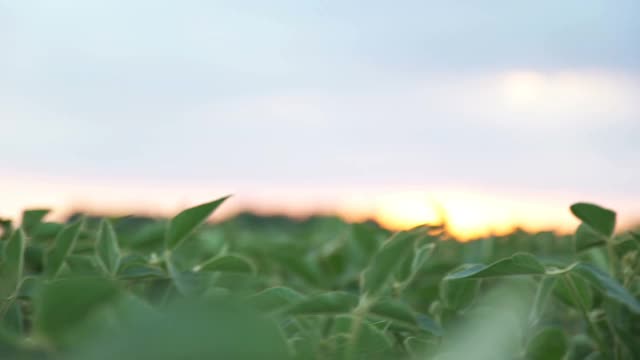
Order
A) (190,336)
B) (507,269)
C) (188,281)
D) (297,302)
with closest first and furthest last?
(190,336) → (297,302) → (507,269) → (188,281)

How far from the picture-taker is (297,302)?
525 mm

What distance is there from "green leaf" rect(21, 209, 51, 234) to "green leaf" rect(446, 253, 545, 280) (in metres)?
0.54

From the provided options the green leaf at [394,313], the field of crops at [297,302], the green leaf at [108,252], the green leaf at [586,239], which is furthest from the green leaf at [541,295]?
the green leaf at [108,252]

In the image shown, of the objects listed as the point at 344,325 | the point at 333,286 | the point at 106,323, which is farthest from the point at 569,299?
the point at 106,323

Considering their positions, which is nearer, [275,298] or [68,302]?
[68,302]

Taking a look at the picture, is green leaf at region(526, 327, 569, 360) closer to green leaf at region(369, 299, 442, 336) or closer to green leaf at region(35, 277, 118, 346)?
green leaf at region(369, 299, 442, 336)

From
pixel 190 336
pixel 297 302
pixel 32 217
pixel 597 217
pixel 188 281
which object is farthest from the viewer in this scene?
pixel 32 217

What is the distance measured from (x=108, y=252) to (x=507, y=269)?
1.10 ft

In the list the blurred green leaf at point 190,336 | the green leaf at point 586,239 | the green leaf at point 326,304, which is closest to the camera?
the blurred green leaf at point 190,336

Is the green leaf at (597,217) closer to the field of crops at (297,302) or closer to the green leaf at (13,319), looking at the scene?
the field of crops at (297,302)

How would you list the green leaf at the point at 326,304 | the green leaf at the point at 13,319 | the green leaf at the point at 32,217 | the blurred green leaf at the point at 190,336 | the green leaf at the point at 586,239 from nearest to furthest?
the blurred green leaf at the point at 190,336 < the green leaf at the point at 326,304 < the green leaf at the point at 13,319 < the green leaf at the point at 586,239 < the green leaf at the point at 32,217

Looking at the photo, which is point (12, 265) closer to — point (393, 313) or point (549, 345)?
point (393, 313)

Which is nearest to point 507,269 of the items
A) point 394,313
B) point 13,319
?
point 394,313

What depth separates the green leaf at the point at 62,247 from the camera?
0.78 metres
